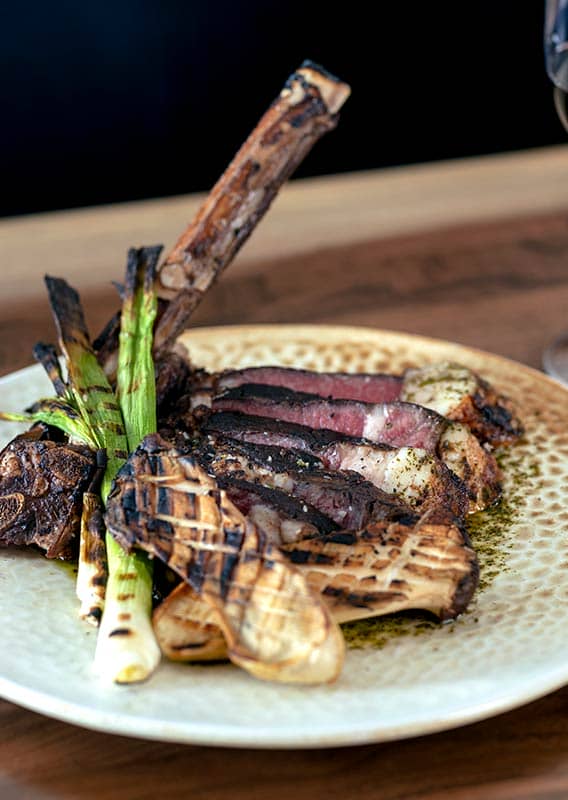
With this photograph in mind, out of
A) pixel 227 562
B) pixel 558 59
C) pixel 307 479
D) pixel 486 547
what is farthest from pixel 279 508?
pixel 558 59

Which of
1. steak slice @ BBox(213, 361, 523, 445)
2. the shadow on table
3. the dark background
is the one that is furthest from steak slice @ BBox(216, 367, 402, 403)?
the dark background

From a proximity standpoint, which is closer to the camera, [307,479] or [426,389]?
[307,479]

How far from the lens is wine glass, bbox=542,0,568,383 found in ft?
10.5

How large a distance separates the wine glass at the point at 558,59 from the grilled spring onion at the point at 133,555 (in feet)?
4.39

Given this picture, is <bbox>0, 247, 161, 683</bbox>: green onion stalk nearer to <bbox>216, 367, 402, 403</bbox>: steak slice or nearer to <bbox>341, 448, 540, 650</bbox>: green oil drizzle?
<bbox>216, 367, 402, 403</bbox>: steak slice

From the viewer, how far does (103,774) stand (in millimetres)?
1714

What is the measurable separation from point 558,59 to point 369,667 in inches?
86.5

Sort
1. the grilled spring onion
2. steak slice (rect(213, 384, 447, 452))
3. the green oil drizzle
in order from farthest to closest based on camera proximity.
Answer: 1. steak slice (rect(213, 384, 447, 452))
2. the green oil drizzle
3. the grilled spring onion

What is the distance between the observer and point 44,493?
223 cm

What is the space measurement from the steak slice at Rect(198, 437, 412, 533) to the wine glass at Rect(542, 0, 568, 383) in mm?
1369

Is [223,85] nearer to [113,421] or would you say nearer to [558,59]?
[558,59]

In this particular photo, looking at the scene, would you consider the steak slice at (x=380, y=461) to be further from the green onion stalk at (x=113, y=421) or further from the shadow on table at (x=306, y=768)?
the shadow on table at (x=306, y=768)

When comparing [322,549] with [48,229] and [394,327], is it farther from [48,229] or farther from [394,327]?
[48,229]

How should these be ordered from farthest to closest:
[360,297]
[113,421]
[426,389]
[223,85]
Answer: [223,85] → [360,297] → [426,389] → [113,421]
